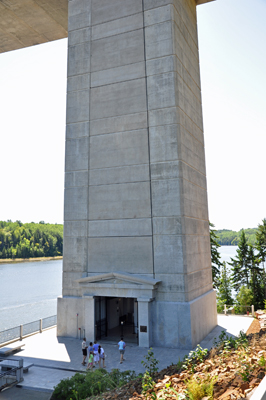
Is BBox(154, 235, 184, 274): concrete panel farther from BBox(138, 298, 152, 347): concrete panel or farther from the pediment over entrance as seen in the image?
BBox(138, 298, 152, 347): concrete panel

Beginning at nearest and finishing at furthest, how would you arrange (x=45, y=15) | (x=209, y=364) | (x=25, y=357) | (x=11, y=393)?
(x=209, y=364)
(x=11, y=393)
(x=25, y=357)
(x=45, y=15)

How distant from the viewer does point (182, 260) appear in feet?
62.5

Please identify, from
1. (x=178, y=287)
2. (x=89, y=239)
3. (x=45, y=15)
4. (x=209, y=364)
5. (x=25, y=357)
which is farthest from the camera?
(x=45, y=15)

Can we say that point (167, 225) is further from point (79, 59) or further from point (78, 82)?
point (79, 59)

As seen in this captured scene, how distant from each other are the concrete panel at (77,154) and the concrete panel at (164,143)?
14.9 feet

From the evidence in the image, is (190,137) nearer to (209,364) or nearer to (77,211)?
(77,211)

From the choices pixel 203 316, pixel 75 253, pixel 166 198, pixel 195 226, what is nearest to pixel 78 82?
pixel 166 198

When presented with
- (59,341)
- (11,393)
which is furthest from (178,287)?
(11,393)

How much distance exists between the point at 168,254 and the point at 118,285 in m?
3.37

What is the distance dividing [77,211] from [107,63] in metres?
9.99

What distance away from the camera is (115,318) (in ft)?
76.4

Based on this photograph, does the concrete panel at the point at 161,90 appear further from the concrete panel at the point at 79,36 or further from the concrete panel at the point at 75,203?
the concrete panel at the point at 75,203

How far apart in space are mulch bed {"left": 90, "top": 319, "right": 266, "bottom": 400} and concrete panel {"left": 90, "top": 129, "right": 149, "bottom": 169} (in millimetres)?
12657

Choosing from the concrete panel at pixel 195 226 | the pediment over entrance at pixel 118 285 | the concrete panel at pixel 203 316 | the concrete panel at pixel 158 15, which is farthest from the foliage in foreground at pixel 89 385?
the concrete panel at pixel 158 15
